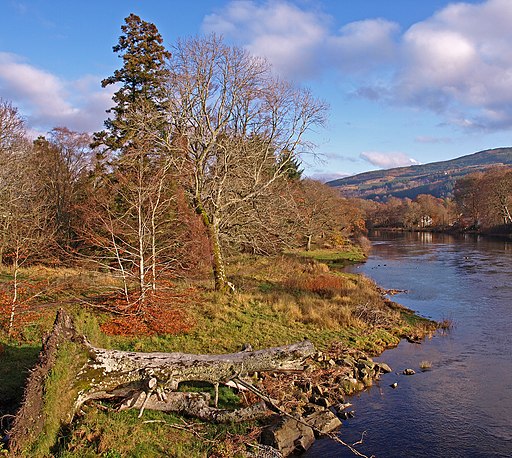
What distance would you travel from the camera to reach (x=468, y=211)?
3713 inches

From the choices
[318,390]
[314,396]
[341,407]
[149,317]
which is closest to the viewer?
[341,407]

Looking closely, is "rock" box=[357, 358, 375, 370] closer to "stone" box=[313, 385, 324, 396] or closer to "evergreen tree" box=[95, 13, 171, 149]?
"stone" box=[313, 385, 324, 396]

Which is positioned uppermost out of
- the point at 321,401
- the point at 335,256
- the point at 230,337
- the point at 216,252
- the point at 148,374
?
the point at 216,252

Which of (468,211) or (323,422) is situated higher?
(468,211)

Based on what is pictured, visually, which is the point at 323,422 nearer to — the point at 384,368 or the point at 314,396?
the point at 314,396

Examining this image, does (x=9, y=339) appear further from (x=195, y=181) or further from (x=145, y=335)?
(x=195, y=181)

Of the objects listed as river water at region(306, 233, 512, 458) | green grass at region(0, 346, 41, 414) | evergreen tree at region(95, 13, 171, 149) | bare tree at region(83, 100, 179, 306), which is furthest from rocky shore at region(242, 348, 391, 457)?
evergreen tree at region(95, 13, 171, 149)

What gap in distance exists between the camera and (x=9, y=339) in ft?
39.6

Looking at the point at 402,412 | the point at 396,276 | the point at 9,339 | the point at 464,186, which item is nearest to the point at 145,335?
the point at 9,339

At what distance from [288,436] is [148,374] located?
351 cm

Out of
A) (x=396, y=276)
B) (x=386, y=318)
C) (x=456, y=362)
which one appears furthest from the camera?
(x=396, y=276)

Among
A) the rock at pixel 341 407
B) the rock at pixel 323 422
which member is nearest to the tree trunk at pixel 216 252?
the rock at pixel 341 407

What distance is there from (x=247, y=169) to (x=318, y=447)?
14.3m

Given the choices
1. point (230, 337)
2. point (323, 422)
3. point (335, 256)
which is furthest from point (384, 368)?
point (335, 256)
